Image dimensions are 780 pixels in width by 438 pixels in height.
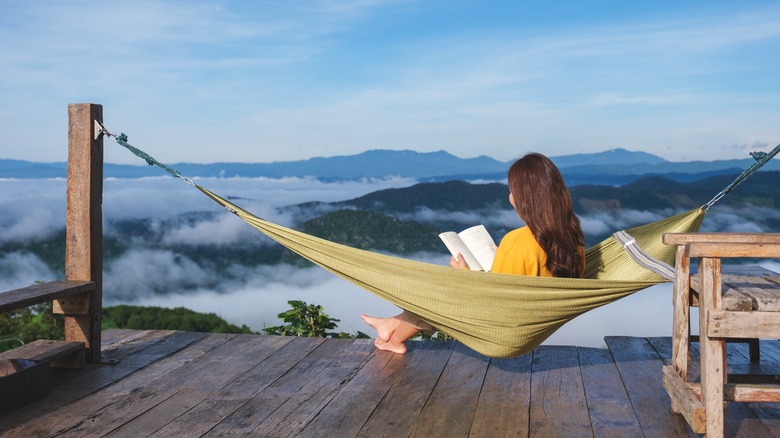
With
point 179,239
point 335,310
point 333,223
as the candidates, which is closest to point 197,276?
point 179,239

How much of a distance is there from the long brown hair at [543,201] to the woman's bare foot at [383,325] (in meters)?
1.05

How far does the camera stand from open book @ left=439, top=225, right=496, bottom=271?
321 cm

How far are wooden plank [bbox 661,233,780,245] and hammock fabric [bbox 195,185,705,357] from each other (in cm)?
26

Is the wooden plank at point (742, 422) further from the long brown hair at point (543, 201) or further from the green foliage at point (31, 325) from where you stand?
the green foliage at point (31, 325)

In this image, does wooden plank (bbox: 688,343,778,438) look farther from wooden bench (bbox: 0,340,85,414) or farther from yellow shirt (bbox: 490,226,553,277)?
wooden bench (bbox: 0,340,85,414)

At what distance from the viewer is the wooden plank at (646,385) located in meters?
2.80

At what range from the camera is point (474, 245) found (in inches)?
129

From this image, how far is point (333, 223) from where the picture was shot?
1332 centimetres

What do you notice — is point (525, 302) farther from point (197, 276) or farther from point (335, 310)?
point (197, 276)

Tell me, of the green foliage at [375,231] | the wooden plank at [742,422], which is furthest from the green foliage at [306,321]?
the green foliage at [375,231]

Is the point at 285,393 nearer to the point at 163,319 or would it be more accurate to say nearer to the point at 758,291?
the point at 758,291

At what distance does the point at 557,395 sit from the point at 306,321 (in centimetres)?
186

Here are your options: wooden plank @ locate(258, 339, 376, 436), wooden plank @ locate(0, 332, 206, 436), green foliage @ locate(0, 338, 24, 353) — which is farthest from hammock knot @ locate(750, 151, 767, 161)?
green foliage @ locate(0, 338, 24, 353)

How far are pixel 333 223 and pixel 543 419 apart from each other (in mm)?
10579
